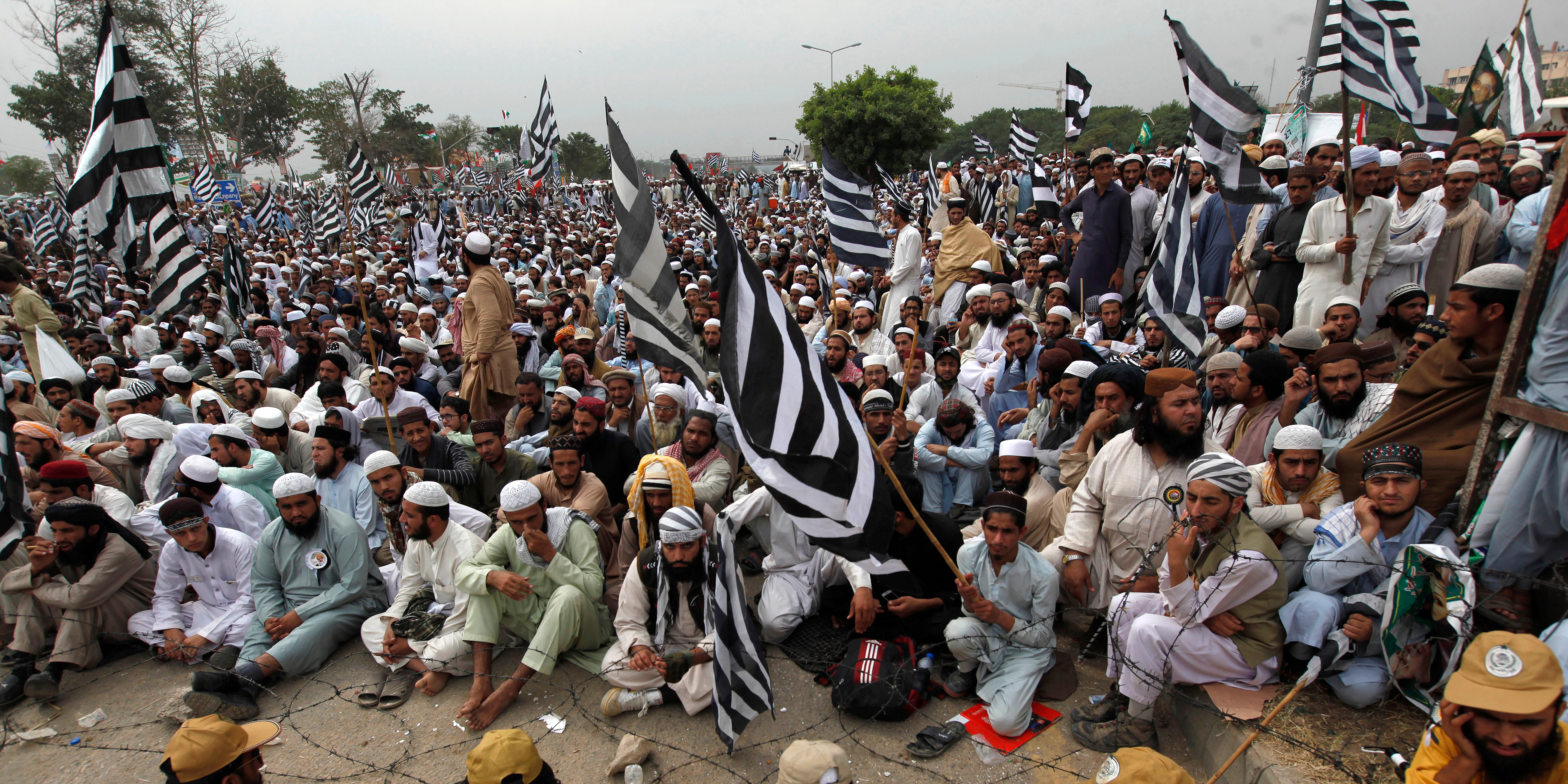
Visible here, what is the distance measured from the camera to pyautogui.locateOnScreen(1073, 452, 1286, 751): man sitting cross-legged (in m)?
3.02

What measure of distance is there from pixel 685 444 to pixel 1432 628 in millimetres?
3876

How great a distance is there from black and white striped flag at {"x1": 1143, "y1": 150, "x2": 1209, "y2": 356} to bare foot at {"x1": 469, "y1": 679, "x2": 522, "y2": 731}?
464cm

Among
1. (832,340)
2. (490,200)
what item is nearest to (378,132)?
(490,200)

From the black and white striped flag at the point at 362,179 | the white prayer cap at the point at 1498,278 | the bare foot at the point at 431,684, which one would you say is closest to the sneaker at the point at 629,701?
the bare foot at the point at 431,684

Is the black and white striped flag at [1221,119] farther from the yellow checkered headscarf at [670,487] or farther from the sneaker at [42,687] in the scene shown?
the sneaker at [42,687]

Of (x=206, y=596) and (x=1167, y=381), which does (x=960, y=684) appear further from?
(x=206, y=596)

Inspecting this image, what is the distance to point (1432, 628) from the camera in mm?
2773

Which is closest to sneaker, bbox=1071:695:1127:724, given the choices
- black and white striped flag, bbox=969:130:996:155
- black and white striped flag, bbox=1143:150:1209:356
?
black and white striped flag, bbox=1143:150:1209:356

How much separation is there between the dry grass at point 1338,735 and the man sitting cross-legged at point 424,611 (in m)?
3.76

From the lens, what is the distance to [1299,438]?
11.0 ft

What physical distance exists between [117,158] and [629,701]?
5.56 m

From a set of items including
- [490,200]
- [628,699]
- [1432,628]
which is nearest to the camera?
[1432,628]

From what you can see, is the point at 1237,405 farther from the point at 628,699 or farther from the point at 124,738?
the point at 124,738

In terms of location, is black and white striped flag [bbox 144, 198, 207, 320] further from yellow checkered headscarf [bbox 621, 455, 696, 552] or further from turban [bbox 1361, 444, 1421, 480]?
turban [bbox 1361, 444, 1421, 480]
